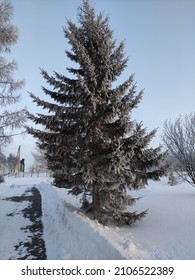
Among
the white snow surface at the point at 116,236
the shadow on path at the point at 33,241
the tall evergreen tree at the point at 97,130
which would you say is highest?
the tall evergreen tree at the point at 97,130

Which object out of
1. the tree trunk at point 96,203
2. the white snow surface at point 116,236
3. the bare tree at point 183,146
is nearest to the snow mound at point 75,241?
the white snow surface at point 116,236

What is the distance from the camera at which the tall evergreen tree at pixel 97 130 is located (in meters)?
7.84

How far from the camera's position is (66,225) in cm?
790

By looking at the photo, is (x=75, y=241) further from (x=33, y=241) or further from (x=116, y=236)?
(x=33, y=241)

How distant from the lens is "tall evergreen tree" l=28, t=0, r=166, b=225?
7.84 metres

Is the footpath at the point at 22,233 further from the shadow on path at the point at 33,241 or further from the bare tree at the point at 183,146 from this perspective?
the bare tree at the point at 183,146

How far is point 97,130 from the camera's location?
25.8ft

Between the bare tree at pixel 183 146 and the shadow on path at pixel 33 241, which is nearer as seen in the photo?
the shadow on path at pixel 33 241

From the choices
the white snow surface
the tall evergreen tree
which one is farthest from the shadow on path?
the tall evergreen tree

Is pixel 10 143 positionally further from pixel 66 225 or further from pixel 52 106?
pixel 66 225

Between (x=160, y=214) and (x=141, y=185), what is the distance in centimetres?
166

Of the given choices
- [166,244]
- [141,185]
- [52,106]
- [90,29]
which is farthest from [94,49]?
[166,244]

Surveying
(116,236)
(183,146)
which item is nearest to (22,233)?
(116,236)

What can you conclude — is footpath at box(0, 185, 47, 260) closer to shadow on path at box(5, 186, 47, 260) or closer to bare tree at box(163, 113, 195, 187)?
shadow on path at box(5, 186, 47, 260)
